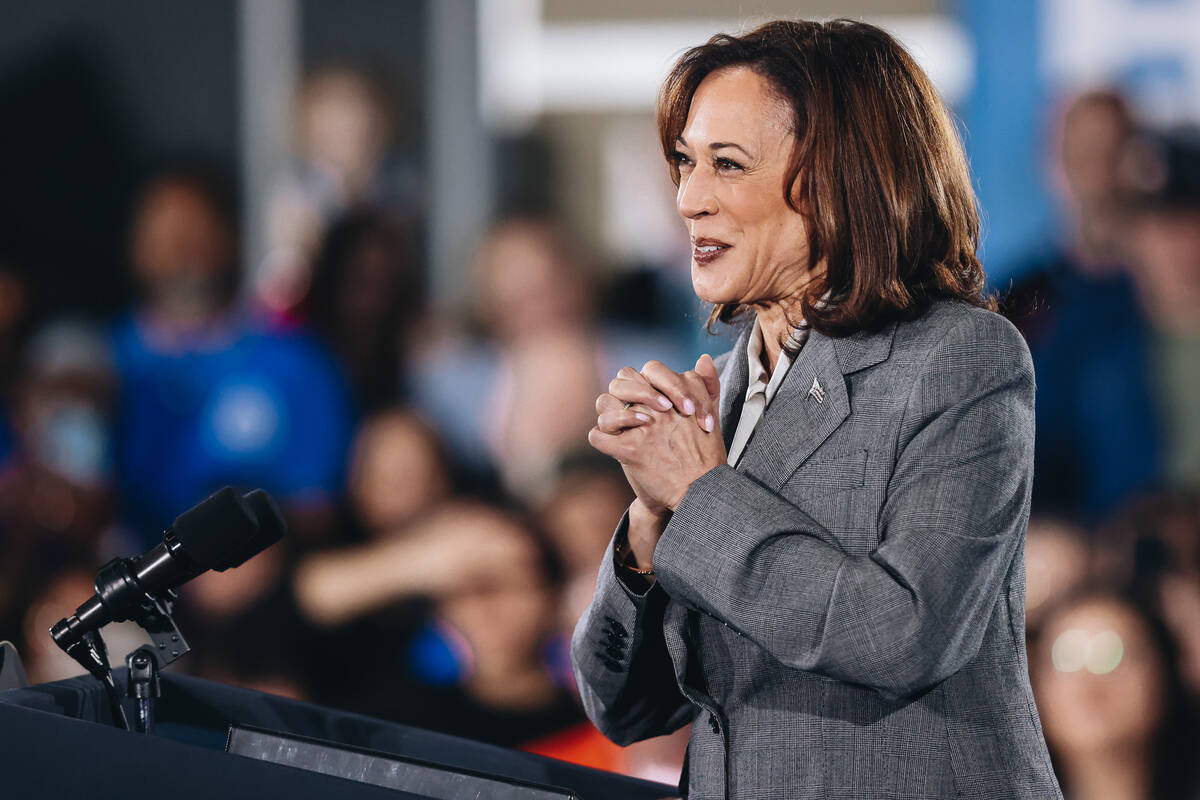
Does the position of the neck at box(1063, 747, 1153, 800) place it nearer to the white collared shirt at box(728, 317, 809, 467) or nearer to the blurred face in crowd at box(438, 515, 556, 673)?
the blurred face in crowd at box(438, 515, 556, 673)

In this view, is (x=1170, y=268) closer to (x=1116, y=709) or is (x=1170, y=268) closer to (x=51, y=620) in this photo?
(x=1116, y=709)

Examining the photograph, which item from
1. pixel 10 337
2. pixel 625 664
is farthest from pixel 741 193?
pixel 10 337

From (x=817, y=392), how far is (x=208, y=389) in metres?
3.03

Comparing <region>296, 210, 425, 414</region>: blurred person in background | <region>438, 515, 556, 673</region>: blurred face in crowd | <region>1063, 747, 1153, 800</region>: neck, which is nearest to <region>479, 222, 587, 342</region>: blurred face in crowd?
<region>296, 210, 425, 414</region>: blurred person in background

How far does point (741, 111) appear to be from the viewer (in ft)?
4.43

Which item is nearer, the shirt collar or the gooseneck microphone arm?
the gooseneck microphone arm

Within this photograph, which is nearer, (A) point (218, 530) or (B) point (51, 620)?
(A) point (218, 530)

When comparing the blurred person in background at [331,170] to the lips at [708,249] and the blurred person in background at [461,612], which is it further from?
the lips at [708,249]

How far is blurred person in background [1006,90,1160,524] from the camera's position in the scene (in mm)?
3549

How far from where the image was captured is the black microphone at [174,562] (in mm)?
1264

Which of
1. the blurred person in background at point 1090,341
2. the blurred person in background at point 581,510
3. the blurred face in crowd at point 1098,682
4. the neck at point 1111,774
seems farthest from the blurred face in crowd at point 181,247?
the neck at point 1111,774

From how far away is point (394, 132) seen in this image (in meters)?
4.11

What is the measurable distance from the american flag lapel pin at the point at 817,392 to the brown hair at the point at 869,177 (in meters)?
0.06

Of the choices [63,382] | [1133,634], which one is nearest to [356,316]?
[63,382]
